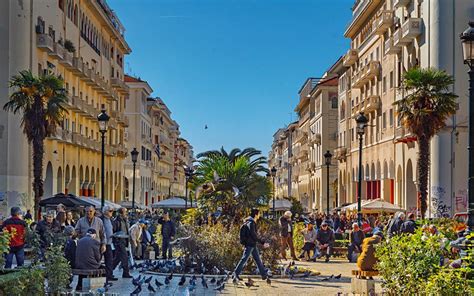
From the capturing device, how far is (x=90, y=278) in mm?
15047

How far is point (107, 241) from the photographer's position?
1764 centimetres

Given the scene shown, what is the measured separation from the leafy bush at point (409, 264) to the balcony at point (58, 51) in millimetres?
34935

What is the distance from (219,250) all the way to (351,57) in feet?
152

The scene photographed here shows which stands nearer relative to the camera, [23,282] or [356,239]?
[23,282]

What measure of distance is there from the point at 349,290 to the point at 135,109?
69.0m

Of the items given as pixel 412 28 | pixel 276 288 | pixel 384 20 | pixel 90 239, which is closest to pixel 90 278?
pixel 90 239

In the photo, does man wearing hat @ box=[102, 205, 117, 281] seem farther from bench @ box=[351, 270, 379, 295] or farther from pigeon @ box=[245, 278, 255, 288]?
bench @ box=[351, 270, 379, 295]

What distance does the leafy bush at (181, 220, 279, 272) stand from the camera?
20219mm

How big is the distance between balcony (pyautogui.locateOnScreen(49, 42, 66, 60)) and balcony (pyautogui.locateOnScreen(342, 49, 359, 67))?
25978mm

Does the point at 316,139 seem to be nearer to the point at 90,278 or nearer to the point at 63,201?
the point at 63,201

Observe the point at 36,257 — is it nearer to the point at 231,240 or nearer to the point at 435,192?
the point at 231,240

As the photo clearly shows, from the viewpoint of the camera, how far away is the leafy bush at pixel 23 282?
9.82 metres

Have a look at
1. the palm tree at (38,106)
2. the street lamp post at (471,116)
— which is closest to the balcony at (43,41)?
the palm tree at (38,106)

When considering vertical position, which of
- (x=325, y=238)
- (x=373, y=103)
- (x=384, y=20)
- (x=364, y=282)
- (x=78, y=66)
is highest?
(x=384, y=20)
